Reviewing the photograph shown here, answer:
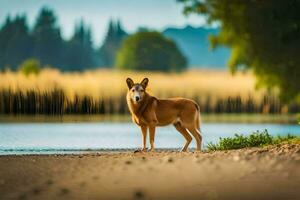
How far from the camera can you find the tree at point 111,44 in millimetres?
139475

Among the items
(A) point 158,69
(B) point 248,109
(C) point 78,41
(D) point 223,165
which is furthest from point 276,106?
(C) point 78,41

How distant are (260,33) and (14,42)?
108619 millimetres

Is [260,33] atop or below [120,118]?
atop

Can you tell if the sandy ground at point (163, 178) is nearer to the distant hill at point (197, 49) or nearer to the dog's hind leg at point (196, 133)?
the dog's hind leg at point (196, 133)

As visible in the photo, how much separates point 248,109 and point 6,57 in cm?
8317

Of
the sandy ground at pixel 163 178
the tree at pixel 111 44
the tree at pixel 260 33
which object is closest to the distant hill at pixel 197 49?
the tree at pixel 111 44

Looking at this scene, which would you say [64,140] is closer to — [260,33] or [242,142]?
[242,142]

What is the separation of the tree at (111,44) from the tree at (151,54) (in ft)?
89.3

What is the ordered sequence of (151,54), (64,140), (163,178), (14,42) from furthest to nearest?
(14,42), (151,54), (64,140), (163,178)

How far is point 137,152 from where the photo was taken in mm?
20234

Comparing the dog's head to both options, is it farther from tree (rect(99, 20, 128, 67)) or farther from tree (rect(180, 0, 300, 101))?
tree (rect(99, 20, 128, 67))

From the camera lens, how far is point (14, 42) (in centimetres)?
12681

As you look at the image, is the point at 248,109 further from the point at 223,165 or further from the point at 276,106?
the point at 223,165

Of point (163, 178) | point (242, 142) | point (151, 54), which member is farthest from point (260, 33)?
point (151, 54)
